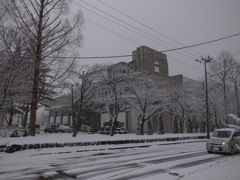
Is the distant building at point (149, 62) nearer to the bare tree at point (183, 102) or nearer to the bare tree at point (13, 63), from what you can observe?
the bare tree at point (183, 102)

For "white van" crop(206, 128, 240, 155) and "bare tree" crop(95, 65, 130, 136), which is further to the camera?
"bare tree" crop(95, 65, 130, 136)

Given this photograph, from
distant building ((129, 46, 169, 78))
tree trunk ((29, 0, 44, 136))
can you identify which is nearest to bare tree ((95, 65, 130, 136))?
tree trunk ((29, 0, 44, 136))

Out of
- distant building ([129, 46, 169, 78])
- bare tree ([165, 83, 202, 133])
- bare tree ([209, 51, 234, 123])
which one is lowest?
bare tree ([165, 83, 202, 133])

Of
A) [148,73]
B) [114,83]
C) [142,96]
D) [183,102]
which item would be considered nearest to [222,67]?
[183,102]

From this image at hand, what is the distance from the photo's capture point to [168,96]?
36.0 metres

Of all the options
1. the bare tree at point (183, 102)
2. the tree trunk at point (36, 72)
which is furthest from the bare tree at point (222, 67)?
the tree trunk at point (36, 72)

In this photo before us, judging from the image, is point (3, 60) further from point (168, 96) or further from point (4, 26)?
point (168, 96)

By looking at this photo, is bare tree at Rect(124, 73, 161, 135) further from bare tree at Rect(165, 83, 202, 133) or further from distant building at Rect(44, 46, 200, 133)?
distant building at Rect(44, 46, 200, 133)

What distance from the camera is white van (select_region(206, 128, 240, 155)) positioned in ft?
44.7

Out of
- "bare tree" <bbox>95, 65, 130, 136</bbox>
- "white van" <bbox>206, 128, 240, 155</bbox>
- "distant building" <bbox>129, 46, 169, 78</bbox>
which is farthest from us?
"distant building" <bbox>129, 46, 169, 78</bbox>

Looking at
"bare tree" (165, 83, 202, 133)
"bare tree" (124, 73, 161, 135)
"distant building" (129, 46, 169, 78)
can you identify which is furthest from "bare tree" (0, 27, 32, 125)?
"distant building" (129, 46, 169, 78)

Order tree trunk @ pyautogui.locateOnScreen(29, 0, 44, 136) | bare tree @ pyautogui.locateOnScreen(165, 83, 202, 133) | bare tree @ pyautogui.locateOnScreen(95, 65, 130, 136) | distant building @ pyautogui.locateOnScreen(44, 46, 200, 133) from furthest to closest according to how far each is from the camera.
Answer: distant building @ pyautogui.locateOnScreen(44, 46, 200, 133) < bare tree @ pyautogui.locateOnScreen(165, 83, 202, 133) < bare tree @ pyautogui.locateOnScreen(95, 65, 130, 136) < tree trunk @ pyautogui.locateOnScreen(29, 0, 44, 136)

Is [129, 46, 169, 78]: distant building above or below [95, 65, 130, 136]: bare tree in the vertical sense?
above

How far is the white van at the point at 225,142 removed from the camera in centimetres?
1362
